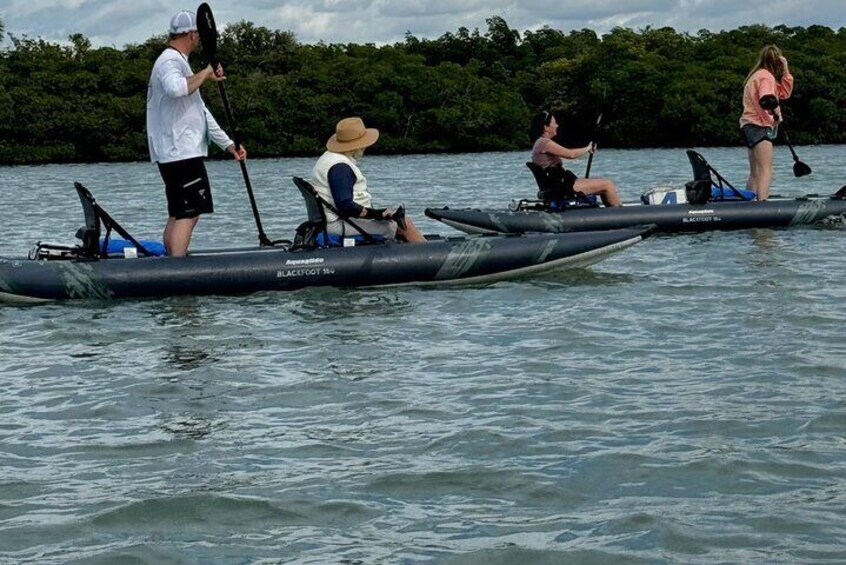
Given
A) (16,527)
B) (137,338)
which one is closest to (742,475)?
(16,527)

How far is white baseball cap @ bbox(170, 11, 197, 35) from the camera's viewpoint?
11477mm

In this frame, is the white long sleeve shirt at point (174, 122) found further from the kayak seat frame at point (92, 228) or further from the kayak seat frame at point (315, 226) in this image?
the kayak seat frame at point (315, 226)

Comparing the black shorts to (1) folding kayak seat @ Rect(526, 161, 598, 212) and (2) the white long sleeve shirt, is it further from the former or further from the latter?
(1) folding kayak seat @ Rect(526, 161, 598, 212)

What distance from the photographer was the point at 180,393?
28.6 feet

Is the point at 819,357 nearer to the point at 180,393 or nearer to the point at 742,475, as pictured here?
the point at 742,475

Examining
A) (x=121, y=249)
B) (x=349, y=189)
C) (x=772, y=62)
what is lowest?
(x=121, y=249)

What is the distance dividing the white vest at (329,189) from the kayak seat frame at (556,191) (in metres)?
3.94

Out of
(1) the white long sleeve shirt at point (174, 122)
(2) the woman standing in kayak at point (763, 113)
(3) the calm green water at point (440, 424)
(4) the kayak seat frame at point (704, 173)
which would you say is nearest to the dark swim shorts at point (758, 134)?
(2) the woman standing in kayak at point (763, 113)

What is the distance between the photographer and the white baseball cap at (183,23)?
452 inches

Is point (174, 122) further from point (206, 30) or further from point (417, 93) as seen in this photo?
point (417, 93)

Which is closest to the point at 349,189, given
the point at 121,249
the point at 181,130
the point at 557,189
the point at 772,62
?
the point at 181,130

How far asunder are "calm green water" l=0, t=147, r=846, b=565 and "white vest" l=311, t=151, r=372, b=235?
59 centimetres

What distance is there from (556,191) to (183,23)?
5.66m

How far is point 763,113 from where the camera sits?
16641 mm
